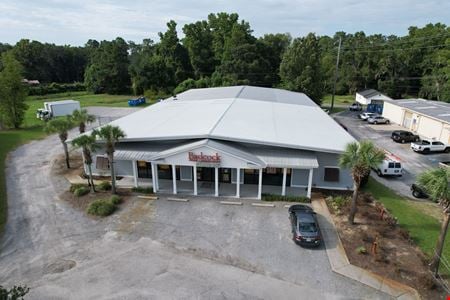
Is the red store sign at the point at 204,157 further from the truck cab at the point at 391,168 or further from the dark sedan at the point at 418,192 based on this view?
the dark sedan at the point at 418,192

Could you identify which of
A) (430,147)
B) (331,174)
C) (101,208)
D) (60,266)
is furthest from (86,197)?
(430,147)

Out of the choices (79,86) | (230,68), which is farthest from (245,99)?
(79,86)

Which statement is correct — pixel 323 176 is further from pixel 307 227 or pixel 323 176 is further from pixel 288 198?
pixel 307 227

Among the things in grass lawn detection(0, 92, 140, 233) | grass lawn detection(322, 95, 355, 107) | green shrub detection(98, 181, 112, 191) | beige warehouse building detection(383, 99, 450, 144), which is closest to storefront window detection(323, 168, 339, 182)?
green shrub detection(98, 181, 112, 191)

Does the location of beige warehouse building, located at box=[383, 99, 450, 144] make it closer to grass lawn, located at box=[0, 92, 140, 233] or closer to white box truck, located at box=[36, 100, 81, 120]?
grass lawn, located at box=[0, 92, 140, 233]

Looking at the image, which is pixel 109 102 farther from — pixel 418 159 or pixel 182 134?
pixel 418 159
